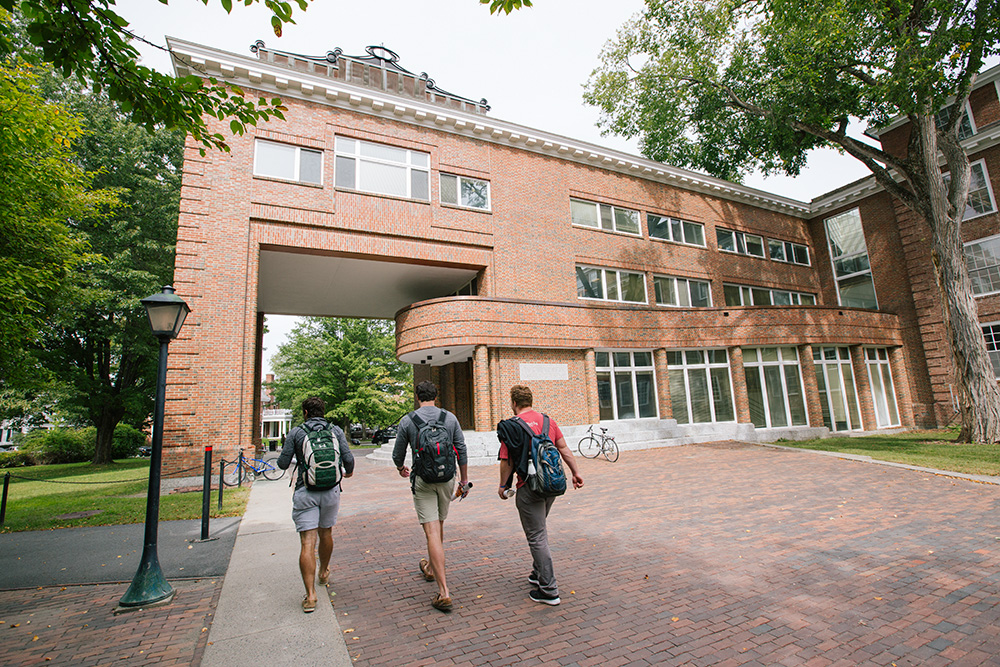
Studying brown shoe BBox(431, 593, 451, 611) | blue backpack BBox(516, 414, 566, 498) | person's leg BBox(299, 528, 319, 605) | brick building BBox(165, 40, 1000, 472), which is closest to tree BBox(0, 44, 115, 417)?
→ brick building BBox(165, 40, 1000, 472)

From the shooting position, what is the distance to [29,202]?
11523 millimetres

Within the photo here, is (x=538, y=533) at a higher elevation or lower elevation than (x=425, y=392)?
lower

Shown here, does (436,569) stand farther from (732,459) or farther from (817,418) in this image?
(817,418)

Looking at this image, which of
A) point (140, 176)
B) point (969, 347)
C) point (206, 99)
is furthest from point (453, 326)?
point (140, 176)

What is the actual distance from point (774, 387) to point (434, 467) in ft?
65.2

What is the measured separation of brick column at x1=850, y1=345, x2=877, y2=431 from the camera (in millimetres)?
21062

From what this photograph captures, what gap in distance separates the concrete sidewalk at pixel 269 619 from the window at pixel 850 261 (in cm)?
2861

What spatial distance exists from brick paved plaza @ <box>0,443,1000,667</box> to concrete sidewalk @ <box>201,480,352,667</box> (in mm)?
118

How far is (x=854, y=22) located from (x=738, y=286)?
12901 millimetres

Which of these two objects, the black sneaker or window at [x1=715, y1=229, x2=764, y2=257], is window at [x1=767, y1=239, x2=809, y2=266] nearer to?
window at [x1=715, y1=229, x2=764, y2=257]

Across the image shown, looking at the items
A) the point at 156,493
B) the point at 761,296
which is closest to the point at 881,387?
the point at 761,296

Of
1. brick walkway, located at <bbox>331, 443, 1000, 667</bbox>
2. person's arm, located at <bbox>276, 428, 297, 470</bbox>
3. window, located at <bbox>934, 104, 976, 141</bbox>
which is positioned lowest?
brick walkway, located at <bbox>331, 443, 1000, 667</bbox>

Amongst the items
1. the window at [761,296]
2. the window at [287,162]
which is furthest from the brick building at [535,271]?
the window at [761,296]

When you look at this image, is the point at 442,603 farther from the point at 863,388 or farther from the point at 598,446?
the point at 863,388
